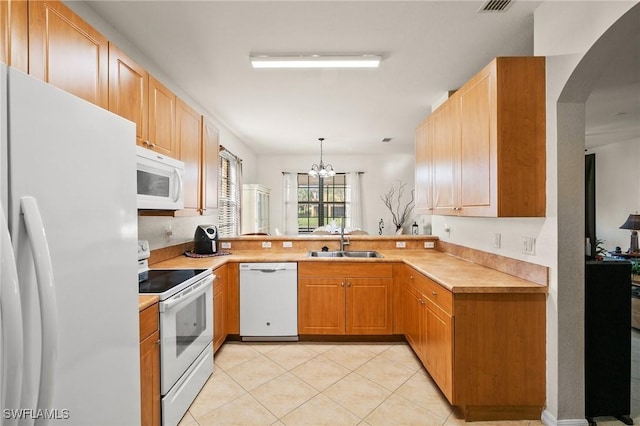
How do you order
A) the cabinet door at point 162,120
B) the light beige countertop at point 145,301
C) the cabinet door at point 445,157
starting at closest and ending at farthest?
the light beige countertop at point 145,301 → the cabinet door at point 162,120 → the cabinet door at point 445,157

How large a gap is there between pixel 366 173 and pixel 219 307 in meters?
5.55

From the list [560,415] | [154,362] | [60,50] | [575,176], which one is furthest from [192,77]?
[560,415]

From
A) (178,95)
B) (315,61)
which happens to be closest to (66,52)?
(315,61)

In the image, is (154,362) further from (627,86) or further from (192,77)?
(627,86)

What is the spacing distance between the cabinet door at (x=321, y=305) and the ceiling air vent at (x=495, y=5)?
2.39m

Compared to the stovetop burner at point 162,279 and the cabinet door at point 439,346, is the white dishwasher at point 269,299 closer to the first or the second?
the stovetop burner at point 162,279

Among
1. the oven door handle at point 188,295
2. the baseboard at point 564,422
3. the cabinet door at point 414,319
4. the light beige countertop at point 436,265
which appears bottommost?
the baseboard at point 564,422

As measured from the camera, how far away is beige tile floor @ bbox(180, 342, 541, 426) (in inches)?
77.8

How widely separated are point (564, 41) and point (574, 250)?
47.4 inches

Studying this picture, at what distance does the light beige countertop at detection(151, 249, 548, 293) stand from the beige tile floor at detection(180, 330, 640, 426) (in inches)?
32.8

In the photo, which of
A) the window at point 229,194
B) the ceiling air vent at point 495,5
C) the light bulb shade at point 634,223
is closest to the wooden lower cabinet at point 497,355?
the ceiling air vent at point 495,5

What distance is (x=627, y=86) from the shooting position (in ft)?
10.4

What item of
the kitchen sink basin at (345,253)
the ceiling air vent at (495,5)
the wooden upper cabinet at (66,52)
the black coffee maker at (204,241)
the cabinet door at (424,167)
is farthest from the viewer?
the kitchen sink basin at (345,253)

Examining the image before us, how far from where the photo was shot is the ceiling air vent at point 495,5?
1898mm
